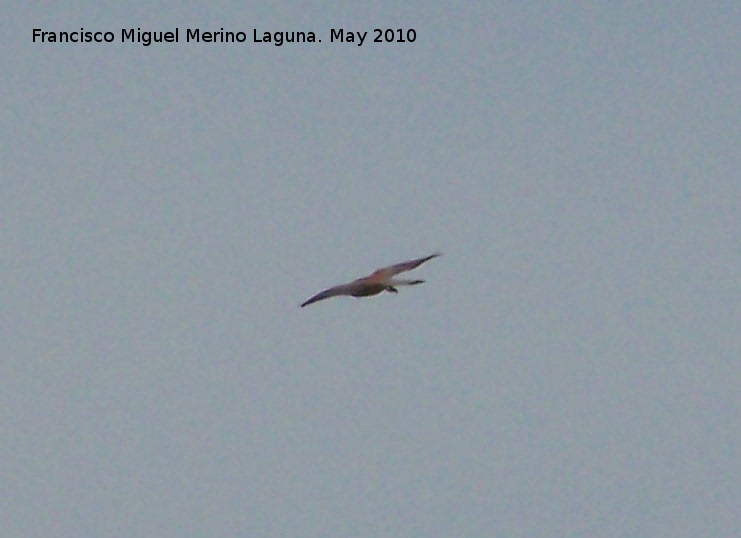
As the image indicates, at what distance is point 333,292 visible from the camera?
25.7m

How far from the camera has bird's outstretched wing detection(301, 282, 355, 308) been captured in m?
25.2

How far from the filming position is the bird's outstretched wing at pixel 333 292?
25.2 metres

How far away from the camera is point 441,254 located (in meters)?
24.5

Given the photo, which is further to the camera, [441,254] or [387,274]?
[387,274]

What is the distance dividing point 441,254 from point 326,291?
117 inches

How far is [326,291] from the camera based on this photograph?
2552cm

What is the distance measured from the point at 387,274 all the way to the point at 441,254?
2.47 metres

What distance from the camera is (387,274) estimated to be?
87.5 ft

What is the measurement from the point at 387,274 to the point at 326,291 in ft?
6.23
